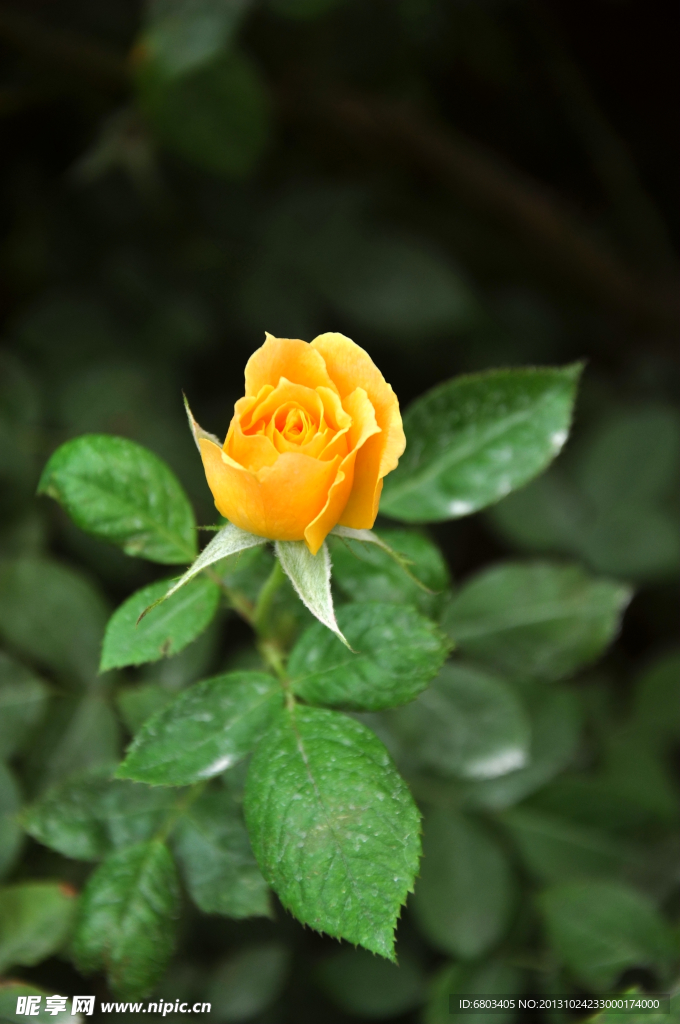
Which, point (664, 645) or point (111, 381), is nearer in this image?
point (111, 381)

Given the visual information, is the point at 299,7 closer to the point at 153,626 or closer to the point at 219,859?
the point at 153,626

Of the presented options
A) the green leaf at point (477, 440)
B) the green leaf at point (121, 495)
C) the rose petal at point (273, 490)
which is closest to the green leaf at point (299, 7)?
the green leaf at point (477, 440)

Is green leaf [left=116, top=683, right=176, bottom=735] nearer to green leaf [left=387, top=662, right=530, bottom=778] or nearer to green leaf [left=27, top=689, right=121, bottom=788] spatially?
green leaf [left=27, top=689, right=121, bottom=788]

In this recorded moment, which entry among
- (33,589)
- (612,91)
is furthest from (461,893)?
(612,91)

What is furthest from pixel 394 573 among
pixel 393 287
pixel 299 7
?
pixel 299 7

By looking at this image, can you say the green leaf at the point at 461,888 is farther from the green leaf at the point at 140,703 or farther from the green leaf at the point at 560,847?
the green leaf at the point at 140,703

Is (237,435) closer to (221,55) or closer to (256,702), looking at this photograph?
(256,702)

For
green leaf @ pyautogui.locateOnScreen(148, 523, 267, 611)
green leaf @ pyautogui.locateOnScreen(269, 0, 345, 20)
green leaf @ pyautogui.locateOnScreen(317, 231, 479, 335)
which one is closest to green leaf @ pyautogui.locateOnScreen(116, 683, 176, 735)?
green leaf @ pyautogui.locateOnScreen(148, 523, 267, 611)
